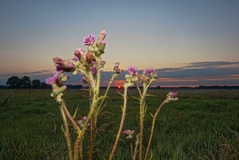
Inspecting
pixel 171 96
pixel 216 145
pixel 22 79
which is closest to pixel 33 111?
pixel 216 145

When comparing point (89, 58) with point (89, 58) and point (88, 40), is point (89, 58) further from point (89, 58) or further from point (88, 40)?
point (88, 40)

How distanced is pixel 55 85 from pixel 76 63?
5.5 inches

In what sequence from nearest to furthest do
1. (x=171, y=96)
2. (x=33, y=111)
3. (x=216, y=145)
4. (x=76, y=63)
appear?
(x=76, y=63) < (x=171, y=96) < (x=216, y=145) < (x=33, y=111)

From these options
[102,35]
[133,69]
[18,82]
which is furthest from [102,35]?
[18,82]

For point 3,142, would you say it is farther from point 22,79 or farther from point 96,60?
point 22,79

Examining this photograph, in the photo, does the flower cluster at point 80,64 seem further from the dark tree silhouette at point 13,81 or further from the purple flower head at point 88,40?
the dark tree silhouette at point 13,81

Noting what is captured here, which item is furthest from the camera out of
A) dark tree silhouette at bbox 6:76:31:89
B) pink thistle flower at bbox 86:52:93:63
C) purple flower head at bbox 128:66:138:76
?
dark tree silhouette at bbox 6:76:31:89

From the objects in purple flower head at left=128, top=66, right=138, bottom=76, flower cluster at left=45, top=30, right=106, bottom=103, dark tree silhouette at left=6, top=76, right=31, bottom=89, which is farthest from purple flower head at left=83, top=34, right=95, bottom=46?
dark tree silhouette at left=6, top=76, right=31, bottom=89

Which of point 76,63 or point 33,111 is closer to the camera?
point 76,63

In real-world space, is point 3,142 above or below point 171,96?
below

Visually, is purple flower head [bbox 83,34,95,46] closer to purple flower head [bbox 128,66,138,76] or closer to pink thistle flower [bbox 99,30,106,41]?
pink thistle flower [bbox 99,30,106,41]

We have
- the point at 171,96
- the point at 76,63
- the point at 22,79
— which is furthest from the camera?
the point at 22,79

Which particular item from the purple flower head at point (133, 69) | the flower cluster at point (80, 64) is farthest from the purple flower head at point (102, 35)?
the purple flower head at point (133, 69)

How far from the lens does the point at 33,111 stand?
1277 cm
